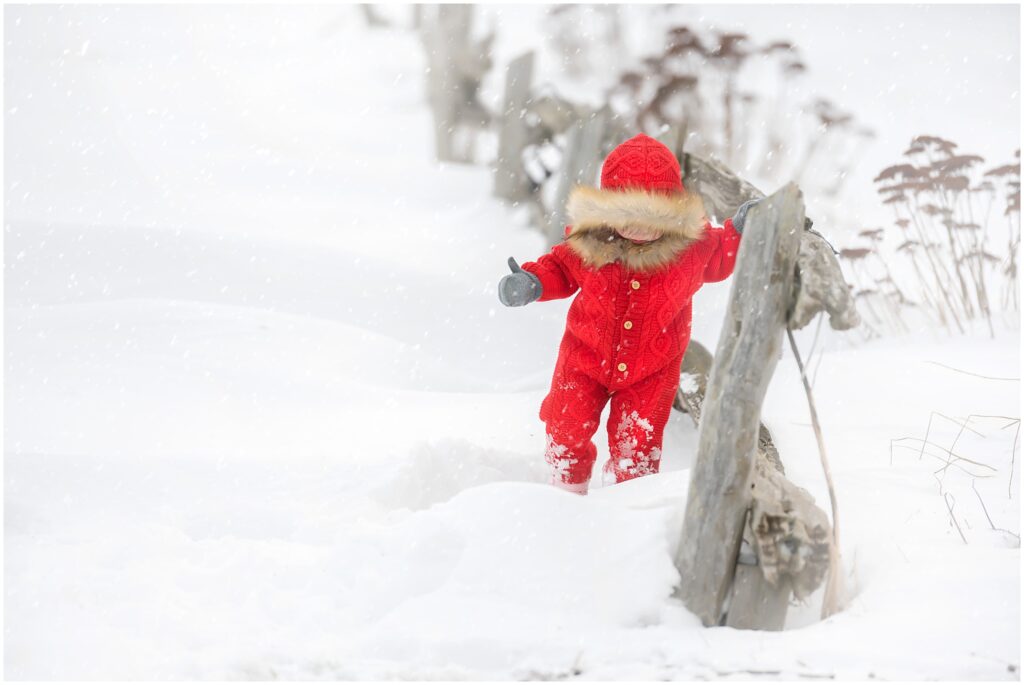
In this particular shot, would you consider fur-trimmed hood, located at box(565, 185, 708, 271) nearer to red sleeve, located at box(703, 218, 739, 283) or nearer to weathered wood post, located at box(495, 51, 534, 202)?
red sleeve, located at box(703, 218, 739, 283)

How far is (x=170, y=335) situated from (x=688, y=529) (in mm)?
2948

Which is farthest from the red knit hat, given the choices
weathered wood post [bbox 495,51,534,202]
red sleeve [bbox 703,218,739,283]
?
weathered wood post [bbox 495,51,534,202]

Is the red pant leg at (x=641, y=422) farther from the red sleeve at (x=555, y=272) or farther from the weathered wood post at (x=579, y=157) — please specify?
the weathered wood post at (x=579, y=157)

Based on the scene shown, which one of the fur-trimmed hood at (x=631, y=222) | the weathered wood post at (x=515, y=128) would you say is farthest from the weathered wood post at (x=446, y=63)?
the fur-trimmed hood at (x=631, y=222)

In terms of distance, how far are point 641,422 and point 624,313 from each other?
0.37m

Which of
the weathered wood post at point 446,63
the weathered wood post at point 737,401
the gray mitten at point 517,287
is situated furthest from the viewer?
the weathered wood post at point 446,63

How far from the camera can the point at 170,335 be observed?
12.9ft

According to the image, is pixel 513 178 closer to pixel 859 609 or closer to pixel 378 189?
pixel 378 189

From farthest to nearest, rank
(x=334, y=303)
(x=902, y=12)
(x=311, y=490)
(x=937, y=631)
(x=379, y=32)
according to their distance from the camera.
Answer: (x=379, y=32)
(x=902, y=12)
(x=334, y=303)
(x=311, y=490)
(x=937, y=631)

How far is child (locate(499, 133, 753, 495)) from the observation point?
240 centimetres

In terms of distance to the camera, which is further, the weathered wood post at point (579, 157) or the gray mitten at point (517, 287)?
the weathered wood post at point (579, 157)

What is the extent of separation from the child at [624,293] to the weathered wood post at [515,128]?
13.8 feet

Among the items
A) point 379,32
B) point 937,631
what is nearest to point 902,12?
point 379,32

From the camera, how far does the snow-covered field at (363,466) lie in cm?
173
